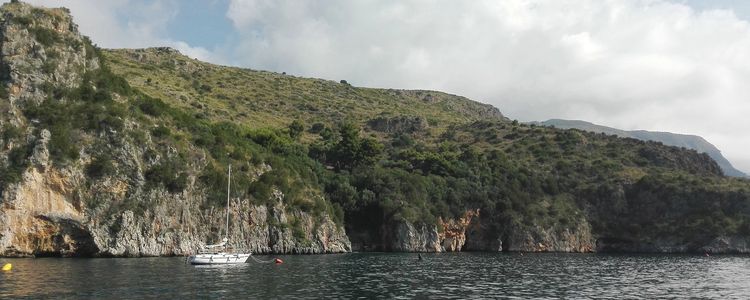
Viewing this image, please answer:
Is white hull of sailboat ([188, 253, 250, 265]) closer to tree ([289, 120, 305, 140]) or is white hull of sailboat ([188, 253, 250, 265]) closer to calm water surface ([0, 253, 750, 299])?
calm water surface ([0, 253, 750, 299])

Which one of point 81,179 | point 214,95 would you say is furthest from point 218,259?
Result: point 214,95

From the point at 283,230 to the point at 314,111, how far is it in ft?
323

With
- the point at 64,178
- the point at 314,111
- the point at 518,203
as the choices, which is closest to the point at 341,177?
the point at 518,203

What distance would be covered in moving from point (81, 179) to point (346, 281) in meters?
42.7

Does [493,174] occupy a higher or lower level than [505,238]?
higher

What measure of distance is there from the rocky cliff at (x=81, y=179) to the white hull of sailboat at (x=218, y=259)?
502 inches

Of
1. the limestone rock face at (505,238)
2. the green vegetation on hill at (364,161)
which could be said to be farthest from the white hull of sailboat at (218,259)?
the limestone rock face at (505,238)

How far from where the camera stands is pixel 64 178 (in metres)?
77.1

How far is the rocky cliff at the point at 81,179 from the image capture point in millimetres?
74000

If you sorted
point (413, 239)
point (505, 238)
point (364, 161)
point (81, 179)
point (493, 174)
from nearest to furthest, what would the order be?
point (81, 179) → point (413, 239) → point (505, 238) → point (493, 174) → point (364, 161)

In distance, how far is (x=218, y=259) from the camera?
242ft

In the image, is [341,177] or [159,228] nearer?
[159,228]

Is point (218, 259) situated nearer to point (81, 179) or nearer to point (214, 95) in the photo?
point (81, 179)

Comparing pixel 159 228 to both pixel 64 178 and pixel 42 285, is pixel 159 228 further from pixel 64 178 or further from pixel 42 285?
pixel 42 285
